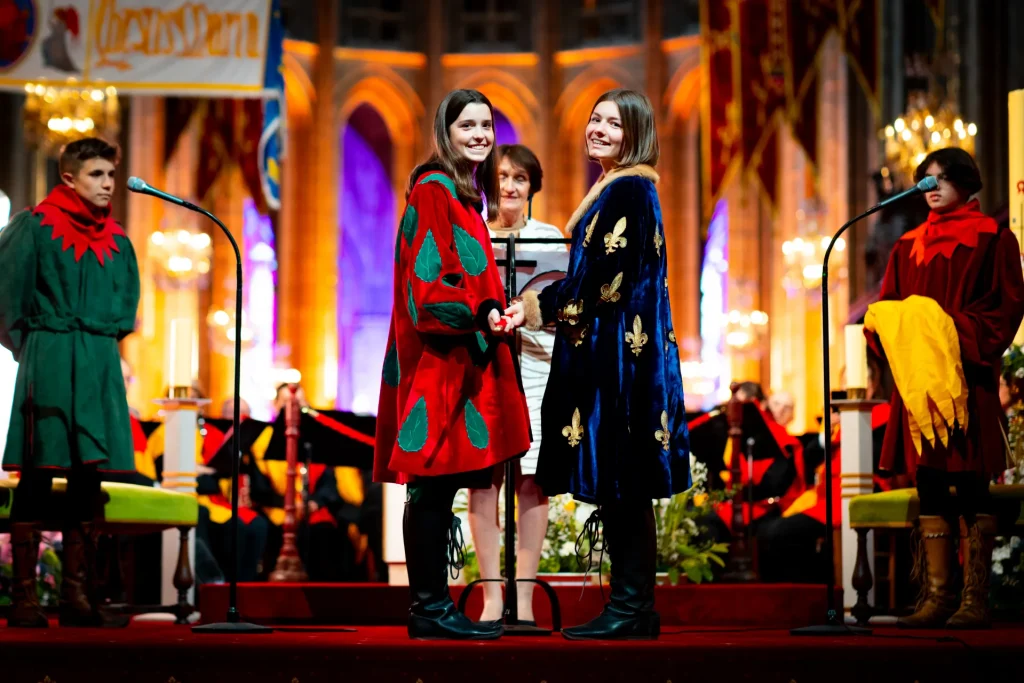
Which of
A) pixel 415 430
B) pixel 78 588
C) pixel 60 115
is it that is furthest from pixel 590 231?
pixel 60 115

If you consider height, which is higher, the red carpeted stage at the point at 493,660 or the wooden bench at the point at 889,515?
the wooden bench at the point at 889,515

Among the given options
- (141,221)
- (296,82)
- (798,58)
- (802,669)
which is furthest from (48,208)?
(296,82)

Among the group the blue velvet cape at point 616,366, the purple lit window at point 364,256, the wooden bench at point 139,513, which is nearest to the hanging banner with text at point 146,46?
the wooden bench at point 139,513

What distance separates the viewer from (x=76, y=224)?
4922 mm

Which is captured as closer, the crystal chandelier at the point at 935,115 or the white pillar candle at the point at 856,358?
the white pillar candle at the point at 856,358

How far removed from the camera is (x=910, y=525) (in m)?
5.40

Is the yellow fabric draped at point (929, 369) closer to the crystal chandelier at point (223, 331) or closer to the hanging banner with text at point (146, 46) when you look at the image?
the hanging banner with text at point (146, 46)

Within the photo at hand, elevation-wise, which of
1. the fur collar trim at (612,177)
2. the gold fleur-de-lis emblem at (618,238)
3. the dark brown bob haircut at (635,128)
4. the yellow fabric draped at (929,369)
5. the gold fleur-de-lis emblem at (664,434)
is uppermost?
A: the dark brown bob haircut at (635,128)

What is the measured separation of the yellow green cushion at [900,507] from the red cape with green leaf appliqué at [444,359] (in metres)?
2.06

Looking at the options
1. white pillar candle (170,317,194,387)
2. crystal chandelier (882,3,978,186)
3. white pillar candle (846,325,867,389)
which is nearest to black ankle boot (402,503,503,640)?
white pillar candle (846,325,867,389)

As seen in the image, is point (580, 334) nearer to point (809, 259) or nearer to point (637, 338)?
point (637, 338)

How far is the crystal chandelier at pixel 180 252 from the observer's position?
53.3 ft

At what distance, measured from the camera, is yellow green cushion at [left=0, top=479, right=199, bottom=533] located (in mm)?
5199

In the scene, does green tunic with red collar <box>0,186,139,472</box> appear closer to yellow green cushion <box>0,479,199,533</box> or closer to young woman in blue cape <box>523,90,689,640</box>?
yellow green cushion <box>0,479,199,533</box>
